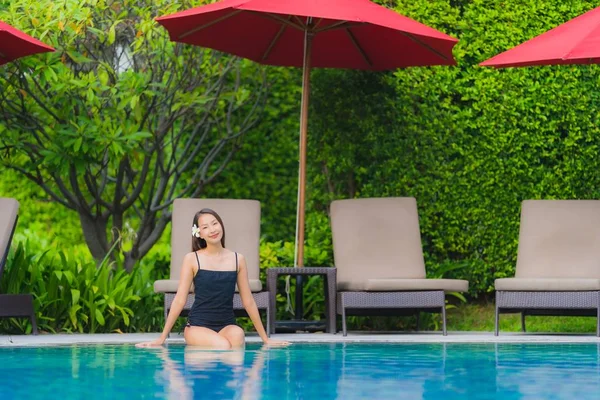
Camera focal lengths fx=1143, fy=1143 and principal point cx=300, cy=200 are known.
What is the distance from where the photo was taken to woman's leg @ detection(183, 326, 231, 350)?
8023 mm

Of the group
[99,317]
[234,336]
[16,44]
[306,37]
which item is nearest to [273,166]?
[306,37]

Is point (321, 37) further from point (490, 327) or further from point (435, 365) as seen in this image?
point (435, 365)

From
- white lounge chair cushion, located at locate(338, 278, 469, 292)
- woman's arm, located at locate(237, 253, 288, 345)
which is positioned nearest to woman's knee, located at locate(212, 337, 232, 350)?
woman's arm, located at locate(237, 253, 288, 345)

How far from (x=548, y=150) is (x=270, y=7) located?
332 centimetres

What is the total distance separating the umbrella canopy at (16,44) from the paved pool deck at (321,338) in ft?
7.48

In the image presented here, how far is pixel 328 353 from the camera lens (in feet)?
25.2

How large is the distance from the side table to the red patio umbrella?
46cm

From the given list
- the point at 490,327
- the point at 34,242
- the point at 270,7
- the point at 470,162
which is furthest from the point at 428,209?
the point at 34,242

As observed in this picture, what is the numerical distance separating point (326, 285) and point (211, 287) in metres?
1.69

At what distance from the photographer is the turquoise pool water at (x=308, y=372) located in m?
5.22

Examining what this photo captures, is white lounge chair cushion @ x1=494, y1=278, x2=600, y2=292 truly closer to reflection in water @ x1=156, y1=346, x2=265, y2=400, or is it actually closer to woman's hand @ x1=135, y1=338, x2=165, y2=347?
reflection in water @ x1=156, y1=346, x2=265, y2=400

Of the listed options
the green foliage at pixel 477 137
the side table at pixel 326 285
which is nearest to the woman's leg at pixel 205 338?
the side table at pixel 326 285

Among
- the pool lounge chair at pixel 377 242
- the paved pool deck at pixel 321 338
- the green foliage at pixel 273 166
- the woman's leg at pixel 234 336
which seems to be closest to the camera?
the woman's leg at pixel 234 336

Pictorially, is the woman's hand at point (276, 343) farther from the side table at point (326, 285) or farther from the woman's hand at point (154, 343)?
the side table at point (326, 285)
